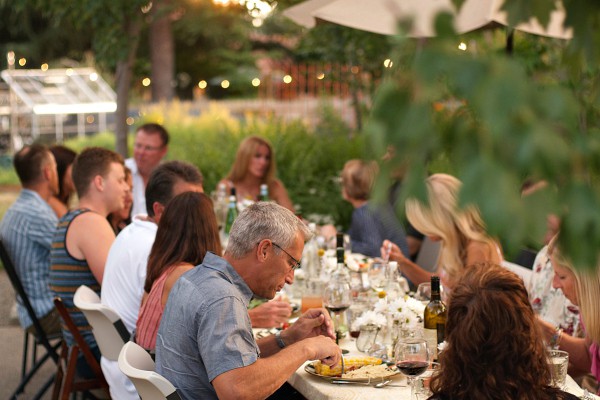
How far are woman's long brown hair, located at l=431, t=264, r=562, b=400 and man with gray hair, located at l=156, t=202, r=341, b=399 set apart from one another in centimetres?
59

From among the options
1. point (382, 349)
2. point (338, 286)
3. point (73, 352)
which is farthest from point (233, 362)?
point (73, 352)

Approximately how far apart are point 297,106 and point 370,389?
14.9 m

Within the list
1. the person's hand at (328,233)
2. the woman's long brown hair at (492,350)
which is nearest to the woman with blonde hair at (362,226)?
the person's hand at (328,233)

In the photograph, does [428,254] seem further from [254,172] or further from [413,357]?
[413,357]

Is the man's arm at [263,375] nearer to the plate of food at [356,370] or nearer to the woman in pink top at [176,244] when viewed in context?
the plate of food at [356,370]

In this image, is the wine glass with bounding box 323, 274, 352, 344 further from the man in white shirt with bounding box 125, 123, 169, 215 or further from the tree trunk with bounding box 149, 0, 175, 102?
the tree trunk with bounding box 149, 0, 175, 102

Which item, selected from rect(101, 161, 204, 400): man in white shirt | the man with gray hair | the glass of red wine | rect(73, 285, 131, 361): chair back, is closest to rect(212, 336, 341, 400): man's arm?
the man with gray hair

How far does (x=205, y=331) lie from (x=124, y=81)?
19.3ft

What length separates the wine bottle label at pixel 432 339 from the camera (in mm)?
3551

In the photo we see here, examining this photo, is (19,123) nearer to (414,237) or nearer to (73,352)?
(414,237)

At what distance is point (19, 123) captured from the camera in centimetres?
1697

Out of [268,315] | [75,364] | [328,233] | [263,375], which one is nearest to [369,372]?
[263,375]

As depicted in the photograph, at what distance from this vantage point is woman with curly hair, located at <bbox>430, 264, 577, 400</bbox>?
2488 mm

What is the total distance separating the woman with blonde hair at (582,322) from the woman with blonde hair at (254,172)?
3716mm
